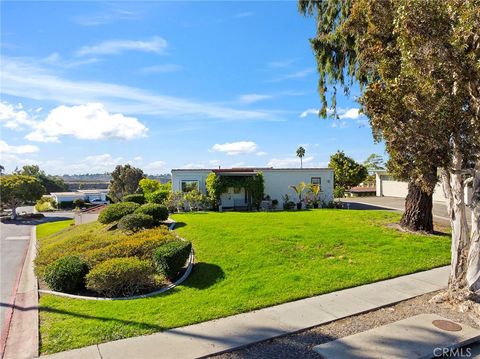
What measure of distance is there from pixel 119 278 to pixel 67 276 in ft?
4.78

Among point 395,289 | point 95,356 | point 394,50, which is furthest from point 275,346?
point 394,50

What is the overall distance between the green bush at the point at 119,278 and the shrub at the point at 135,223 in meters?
5.13

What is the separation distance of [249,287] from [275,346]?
247 centimetres

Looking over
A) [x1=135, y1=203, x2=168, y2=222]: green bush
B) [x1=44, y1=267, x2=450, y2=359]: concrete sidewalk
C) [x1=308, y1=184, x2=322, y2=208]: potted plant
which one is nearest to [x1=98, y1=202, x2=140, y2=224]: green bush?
[x1=135, y1=203, x2=168, y2=222]: green bush

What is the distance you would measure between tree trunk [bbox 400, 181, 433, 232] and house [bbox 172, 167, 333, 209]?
12.0 m

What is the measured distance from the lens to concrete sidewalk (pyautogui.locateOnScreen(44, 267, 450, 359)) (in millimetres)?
5125

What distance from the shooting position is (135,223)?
13.3 m

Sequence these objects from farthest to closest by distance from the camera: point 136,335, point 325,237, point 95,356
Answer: point 325,237
point 136,335
point 95,356

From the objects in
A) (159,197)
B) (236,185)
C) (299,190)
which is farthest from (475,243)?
(159,197)

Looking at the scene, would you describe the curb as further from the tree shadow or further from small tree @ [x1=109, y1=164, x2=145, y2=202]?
small tree @ [x1=109, y1=164, x2=145, y2=202]

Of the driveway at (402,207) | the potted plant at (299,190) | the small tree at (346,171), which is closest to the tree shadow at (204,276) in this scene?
the driveway at (402,207)

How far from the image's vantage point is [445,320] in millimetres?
6074

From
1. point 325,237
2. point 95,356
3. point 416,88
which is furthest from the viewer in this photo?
point 325,237

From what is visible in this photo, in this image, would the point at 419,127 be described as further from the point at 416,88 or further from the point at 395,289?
the point at 395,289
